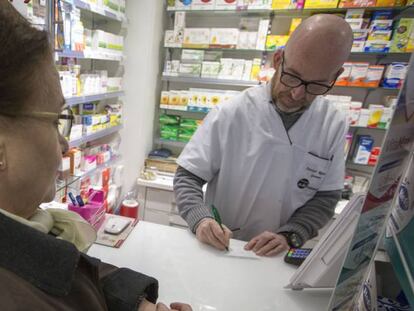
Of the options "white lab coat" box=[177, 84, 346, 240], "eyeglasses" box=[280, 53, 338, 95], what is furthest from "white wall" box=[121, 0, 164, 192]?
"eyeglasses" box=[280, 53, 338, 95]

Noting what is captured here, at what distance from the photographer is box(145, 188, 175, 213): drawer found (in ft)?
9.47

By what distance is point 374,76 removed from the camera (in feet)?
8.10

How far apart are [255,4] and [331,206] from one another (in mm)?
2031

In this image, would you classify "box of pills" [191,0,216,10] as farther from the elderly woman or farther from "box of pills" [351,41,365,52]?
the elderly woman

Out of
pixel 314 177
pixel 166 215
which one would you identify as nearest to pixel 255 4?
pixel 314 177

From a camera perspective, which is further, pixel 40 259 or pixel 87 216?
pixel 87 216

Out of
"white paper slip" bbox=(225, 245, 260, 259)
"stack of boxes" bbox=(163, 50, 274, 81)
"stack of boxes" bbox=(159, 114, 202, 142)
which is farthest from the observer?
"stack of boxes" bbox=(159, 114, 202, 142)

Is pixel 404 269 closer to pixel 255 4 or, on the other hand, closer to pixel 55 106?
pixel 55 106

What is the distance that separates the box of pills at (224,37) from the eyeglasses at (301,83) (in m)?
1.65

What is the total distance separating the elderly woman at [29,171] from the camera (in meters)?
0.40

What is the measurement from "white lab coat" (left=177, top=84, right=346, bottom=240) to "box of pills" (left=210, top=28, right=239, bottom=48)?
4.99 feet

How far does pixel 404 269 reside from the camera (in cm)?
43

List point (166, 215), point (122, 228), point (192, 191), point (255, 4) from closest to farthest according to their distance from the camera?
point (122, 228), point (192, 191), point (255, 4), point (166, 215)

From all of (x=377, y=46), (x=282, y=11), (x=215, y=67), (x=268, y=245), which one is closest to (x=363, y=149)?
(x=377, y=46)
